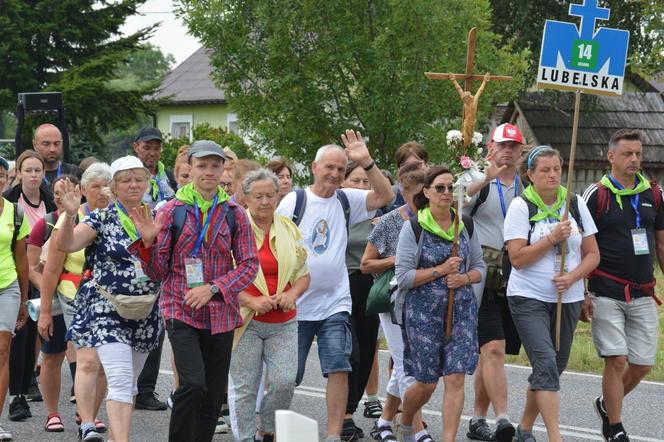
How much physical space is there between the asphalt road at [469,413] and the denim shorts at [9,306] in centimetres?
88

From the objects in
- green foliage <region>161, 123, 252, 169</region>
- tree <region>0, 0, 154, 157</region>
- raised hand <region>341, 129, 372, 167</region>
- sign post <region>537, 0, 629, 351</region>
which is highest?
tree <region>0, 0, 154, 157</region>

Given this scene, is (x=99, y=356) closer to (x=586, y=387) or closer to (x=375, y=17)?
(x=586, y=387)

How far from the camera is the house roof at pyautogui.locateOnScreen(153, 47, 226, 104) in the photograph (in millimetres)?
50031

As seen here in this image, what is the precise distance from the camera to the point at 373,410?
971 centimetres

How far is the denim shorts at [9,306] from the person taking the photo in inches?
337

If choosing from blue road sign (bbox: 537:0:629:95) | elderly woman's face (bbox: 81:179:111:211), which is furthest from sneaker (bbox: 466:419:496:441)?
elderly woman's face (bbox: 81:179:111:211)

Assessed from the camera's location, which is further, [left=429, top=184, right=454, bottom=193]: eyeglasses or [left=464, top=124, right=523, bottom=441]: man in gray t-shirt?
[left=464, top=124, right=523, bottom=441]: man in gray t-shirt

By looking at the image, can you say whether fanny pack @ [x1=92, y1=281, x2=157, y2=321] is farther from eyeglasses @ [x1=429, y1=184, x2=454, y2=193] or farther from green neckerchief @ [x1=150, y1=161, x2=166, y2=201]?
green neckerchief @ [x1=150, y1=161, x2=166, y2=201]

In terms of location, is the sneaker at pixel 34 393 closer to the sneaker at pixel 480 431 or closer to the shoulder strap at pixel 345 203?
the shoulder strap at pixel 345 203

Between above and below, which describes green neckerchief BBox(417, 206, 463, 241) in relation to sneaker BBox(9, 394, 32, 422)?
above

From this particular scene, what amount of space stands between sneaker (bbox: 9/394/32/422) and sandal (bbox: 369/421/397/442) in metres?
2.73

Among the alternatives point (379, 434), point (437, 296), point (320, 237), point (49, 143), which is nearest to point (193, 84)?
point (49, 143)

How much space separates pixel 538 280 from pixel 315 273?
150 cm

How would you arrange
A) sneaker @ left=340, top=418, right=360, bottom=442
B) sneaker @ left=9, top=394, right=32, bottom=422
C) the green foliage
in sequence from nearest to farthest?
sneaker @ left=340, top=418, right=360, bottom=442, sneaker @ left=9, top=394, right=32, bottom=422, the green foliage
